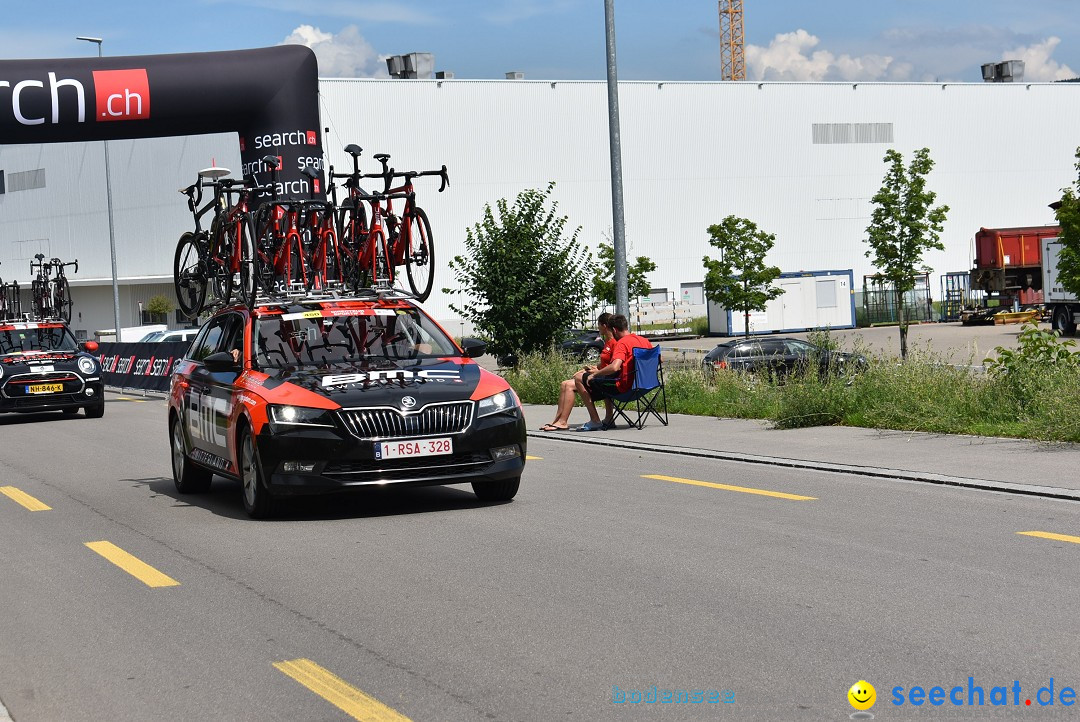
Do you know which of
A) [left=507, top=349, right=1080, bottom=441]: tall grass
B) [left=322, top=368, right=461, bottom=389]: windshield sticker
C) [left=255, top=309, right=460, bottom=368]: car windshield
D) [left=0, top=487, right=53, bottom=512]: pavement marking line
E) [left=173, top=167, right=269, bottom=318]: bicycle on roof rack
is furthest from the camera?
[left=173, top=167, right=269, bottom=318]: bicycle on roof rack

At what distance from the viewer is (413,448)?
32.1ft

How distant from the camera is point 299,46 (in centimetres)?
2466

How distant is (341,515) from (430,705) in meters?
5.36

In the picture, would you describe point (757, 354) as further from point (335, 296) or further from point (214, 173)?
point (335, 296)

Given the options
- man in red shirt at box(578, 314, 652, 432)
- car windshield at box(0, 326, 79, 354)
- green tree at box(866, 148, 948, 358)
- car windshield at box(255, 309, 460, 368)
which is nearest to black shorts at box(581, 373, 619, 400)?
man in red shirt at box(578, 314, 652, 432)


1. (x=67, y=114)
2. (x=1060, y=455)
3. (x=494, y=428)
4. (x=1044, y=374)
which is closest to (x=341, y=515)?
(x=494, y=428)

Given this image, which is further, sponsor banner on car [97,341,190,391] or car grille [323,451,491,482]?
sponsor banner on car [97,341,190,391]

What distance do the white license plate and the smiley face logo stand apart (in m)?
5.16

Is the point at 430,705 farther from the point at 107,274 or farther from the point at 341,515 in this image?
the point at 107,274

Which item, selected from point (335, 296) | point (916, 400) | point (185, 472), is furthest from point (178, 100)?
point (916, 400)

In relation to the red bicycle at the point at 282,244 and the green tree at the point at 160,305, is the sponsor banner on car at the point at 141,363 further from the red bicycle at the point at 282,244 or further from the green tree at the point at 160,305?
the green tree at the point at 160,305

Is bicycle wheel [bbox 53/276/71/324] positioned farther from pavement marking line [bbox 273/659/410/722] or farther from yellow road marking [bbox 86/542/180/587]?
pavement marking line [bbox 273/659/410/722]

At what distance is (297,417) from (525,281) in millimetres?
15645

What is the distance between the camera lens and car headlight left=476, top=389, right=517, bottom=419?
1007 cm
